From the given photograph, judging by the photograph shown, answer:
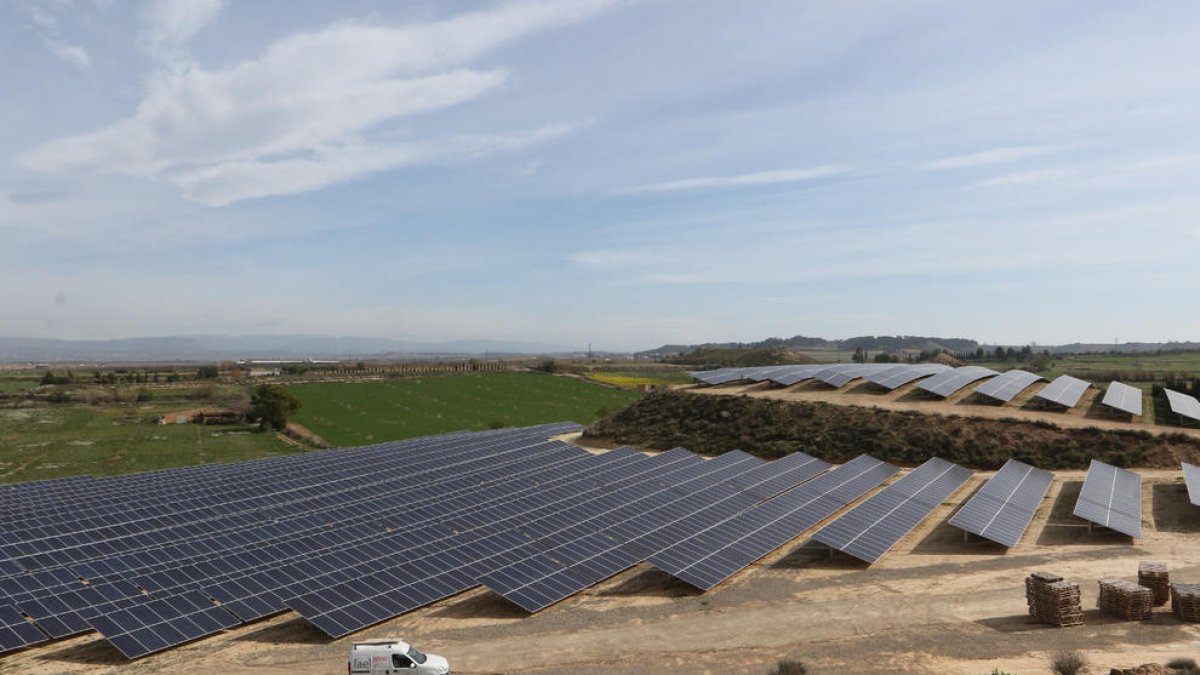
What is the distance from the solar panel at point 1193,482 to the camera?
31436 mm

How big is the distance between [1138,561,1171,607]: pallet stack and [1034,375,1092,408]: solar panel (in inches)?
1439

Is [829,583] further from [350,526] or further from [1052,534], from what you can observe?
[350,526]

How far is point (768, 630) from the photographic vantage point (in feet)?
70.5

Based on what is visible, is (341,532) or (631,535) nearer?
(341,532)

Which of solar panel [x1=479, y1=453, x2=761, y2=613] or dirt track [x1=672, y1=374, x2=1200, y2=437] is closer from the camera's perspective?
solar panel [x1=479, y1=453, x2=761, y2=613]

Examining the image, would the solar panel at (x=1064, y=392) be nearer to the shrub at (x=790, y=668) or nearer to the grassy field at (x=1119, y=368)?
the grassy field at (x=1119, y=368)

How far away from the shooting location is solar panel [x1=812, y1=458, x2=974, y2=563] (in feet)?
90.8

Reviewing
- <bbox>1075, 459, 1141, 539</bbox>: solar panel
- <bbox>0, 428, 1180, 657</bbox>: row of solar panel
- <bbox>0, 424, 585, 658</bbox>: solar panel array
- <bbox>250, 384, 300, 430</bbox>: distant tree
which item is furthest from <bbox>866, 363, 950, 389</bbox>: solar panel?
<bbox>250, 384, 300, 430</bbox>: distant tree

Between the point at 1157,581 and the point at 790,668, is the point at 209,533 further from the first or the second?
the point at 1157,581

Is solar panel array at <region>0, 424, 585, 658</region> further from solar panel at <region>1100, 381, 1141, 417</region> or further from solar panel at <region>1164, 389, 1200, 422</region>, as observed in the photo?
solar panel at <region>1164, 389, 1200, 422</region>

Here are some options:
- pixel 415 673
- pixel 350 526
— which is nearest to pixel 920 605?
pixel 415 673

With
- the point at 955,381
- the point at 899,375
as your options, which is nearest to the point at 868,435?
the point at 899,375

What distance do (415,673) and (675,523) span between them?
15118 millimetres

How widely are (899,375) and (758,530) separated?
44.5 m
